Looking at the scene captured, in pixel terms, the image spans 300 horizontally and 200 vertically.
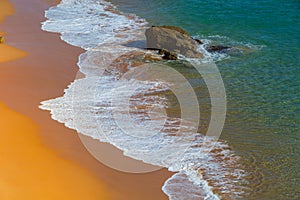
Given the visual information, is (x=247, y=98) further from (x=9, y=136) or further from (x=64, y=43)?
(x=64, y=43)

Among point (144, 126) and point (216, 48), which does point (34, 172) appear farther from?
point (216, 48)

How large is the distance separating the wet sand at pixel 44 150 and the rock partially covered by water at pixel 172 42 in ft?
8.43

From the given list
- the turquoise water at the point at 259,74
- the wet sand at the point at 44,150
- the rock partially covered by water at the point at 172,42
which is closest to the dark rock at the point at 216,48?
the rock partially covered by water at the point at 172,42

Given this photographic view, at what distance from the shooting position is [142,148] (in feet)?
30.5

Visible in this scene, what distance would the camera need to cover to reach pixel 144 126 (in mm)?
10188

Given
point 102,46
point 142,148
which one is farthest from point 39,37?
point 142,148

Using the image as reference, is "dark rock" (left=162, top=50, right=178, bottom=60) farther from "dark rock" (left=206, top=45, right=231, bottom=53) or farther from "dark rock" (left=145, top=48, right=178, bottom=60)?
"dark rock" (left=206, top=45, right=231, bottom=53)

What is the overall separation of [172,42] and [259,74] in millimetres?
3019

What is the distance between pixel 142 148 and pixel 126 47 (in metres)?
7.04

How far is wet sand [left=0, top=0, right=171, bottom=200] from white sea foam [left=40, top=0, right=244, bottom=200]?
35 centimetres

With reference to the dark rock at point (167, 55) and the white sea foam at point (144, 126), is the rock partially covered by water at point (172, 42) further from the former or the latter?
the white sea foam at point (144, 126)

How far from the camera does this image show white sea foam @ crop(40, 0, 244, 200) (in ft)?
27.4

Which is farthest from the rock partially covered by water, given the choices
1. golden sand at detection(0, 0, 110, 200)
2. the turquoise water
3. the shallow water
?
golden sand at detection(0, 0, 110, 200)

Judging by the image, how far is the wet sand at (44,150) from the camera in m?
7.81
